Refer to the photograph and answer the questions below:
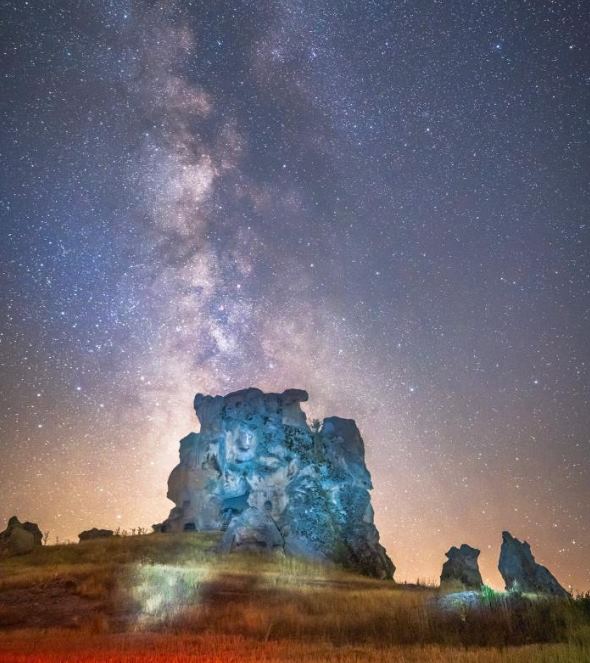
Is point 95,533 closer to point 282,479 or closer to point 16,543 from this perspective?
point 16,543

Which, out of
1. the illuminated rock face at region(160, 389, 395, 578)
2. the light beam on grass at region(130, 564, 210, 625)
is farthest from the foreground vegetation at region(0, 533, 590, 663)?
the illuminated rock face at region(160, 389, 395, 578)

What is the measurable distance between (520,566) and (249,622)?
31.9 m

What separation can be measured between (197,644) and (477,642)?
19.9 feet

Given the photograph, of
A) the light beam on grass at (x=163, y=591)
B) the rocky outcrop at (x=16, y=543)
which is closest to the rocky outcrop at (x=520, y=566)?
the light beam on grass at (x=163, y=591)

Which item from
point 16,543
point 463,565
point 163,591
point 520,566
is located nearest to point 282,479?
point 463,565

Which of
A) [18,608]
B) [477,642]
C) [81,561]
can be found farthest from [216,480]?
[477,642]

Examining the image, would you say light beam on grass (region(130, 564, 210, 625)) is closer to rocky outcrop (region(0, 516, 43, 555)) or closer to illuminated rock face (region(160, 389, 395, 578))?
rocky outcrop (region(0, 516, 43, 555))

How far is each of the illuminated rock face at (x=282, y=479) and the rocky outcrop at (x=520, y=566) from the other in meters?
9.34

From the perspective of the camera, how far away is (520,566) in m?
37.9

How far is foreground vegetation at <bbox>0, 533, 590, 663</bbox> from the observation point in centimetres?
938

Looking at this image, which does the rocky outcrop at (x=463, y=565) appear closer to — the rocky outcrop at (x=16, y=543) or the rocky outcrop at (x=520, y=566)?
the rocky outcrop at (x=520, y=566)

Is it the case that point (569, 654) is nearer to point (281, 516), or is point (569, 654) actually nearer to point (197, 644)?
point (197, 644)

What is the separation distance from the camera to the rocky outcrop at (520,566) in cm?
3697

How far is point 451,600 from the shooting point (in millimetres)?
13953
